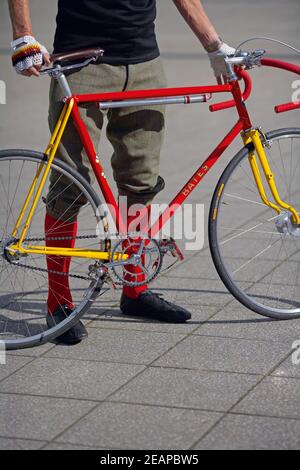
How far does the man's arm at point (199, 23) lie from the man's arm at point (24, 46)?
0.78 meters

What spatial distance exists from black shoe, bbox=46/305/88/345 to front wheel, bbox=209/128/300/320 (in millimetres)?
673

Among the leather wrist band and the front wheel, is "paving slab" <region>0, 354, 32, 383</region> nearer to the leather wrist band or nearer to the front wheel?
the front wheel

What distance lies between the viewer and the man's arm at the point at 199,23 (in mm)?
4941

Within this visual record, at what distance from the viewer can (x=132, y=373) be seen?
4.41 m

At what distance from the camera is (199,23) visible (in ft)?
16.3

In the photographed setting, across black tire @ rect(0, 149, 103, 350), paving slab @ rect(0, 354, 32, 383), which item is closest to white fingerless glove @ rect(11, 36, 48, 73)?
black tire @ rect(0, 149, 103, 350)

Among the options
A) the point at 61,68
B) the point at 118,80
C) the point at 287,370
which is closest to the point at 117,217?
the point at 118,80

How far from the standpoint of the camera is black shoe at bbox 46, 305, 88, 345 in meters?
4.82

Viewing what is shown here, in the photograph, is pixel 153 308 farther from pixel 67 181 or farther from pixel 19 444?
pixel 19 444

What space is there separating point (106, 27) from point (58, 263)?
3.51 feet

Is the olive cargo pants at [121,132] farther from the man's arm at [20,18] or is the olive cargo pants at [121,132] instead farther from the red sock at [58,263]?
the man's arm at [20,18]
